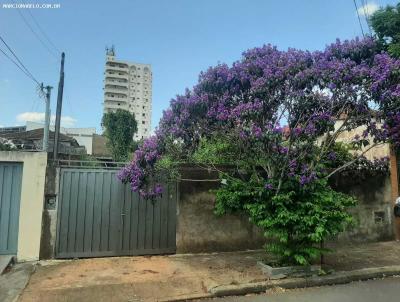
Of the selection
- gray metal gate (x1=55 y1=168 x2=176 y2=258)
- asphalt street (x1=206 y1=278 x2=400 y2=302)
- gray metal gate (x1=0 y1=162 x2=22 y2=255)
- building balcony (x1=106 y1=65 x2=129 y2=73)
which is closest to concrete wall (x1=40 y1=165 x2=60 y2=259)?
gray metal gate (x1=55 y1=168 x2=176 y2=258)

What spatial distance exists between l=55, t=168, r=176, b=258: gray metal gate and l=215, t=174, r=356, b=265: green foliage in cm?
227

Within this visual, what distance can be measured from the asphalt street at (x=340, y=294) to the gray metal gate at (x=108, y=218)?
3121 millimetres

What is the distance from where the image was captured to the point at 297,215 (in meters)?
6.65

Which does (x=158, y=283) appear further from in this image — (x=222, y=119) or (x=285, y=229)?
(x=222, y=119)

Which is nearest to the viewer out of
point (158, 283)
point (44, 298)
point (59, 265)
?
point (44, 298)

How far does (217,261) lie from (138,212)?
211cm

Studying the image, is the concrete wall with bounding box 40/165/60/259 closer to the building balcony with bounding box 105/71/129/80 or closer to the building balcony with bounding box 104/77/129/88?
the building balcony with bounding box 104/77/129/88

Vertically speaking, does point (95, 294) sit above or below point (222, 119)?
below

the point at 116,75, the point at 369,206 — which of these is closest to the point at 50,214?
the point at 369,206


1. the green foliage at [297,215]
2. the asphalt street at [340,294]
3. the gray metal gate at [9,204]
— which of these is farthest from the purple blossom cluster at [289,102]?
the gray metal gate at [9,204]

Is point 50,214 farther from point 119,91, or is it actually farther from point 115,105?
point 119,91

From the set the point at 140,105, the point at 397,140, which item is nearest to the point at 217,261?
the point at 397,140

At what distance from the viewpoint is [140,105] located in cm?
11181

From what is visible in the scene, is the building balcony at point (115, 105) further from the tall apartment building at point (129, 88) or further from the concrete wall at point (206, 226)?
the concrete wall at point (206, 226)
